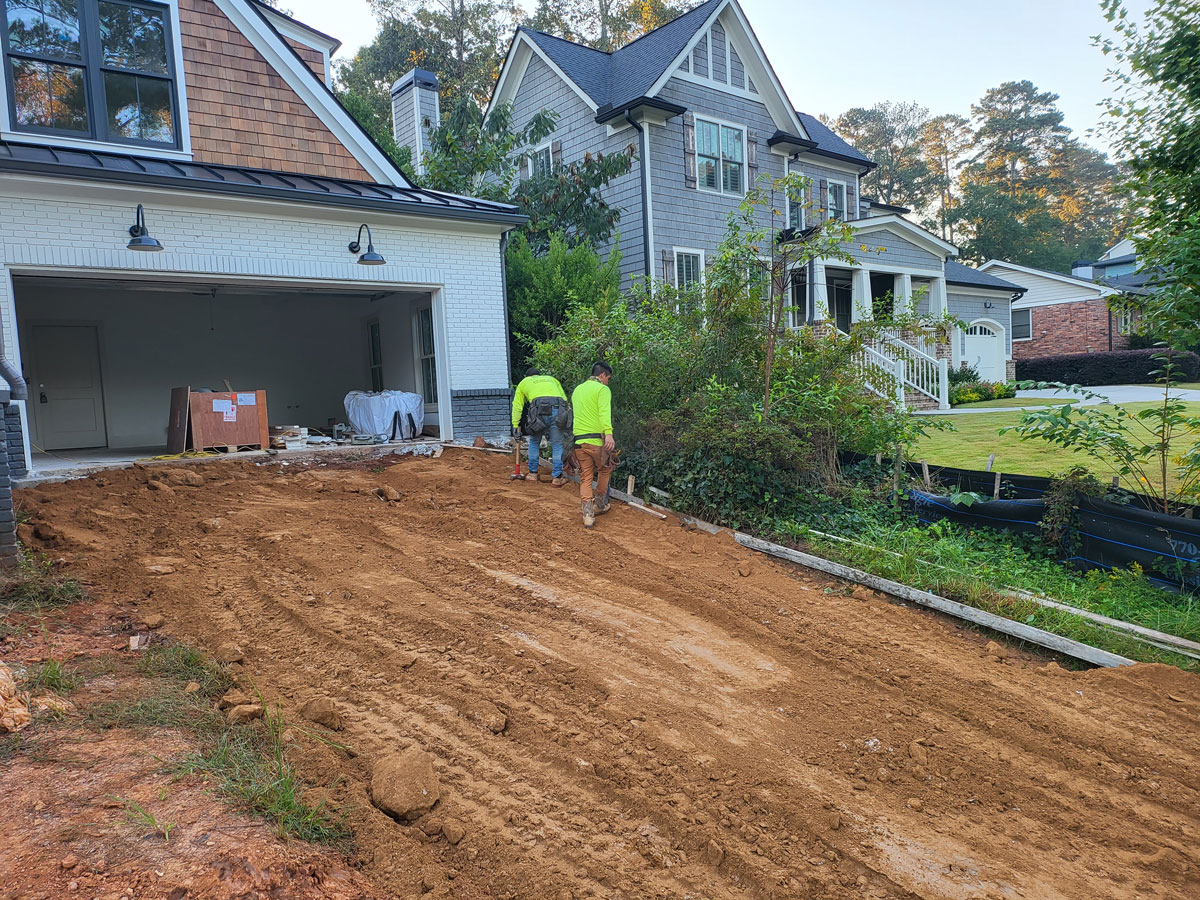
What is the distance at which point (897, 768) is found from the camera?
157 inches

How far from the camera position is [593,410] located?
325 inches

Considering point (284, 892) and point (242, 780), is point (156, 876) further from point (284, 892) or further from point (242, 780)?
point (242, 780)

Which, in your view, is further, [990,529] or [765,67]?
[765,67]

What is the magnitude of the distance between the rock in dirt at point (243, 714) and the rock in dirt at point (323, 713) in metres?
0.22

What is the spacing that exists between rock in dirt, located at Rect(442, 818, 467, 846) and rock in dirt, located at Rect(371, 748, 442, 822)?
0.54 ft

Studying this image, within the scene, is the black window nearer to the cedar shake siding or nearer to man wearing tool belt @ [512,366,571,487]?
the cedar shake siding

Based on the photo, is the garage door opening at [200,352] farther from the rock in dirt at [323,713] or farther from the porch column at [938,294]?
the porch column at [938,294]

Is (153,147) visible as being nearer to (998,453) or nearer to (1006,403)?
(998,453)

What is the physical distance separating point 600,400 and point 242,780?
217 inches

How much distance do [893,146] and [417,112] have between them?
4101 cm

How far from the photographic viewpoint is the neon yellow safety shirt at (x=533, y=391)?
977 centimetres

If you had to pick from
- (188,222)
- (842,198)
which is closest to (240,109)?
(188,222)

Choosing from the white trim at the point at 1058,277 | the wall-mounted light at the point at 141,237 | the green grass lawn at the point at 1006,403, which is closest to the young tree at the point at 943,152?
the white trim at the point at 1058,277

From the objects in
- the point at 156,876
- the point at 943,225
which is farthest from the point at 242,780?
the point at 943,225
